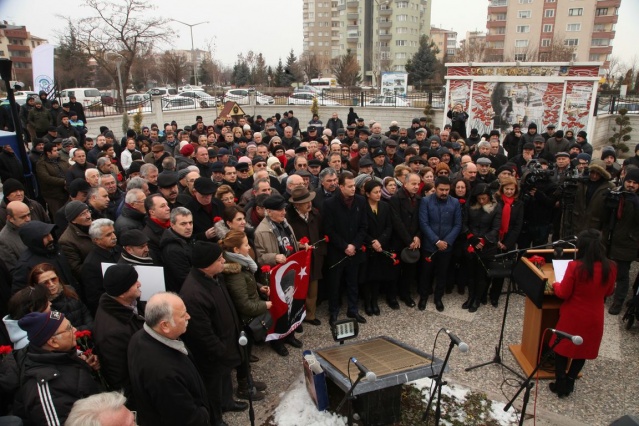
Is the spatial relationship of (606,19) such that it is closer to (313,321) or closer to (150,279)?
(313,321)

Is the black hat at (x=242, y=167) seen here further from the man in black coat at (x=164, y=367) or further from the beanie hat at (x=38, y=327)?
the beanie hat at (x=38, y=327)

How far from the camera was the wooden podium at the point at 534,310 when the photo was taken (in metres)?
4.51

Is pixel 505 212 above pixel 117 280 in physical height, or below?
below

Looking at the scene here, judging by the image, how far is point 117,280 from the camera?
321 cm

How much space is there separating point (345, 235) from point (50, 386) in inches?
152

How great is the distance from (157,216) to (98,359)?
1753 mm

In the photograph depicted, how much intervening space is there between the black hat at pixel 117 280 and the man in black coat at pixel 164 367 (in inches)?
16.8

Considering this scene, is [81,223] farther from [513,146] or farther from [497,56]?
[497,56]

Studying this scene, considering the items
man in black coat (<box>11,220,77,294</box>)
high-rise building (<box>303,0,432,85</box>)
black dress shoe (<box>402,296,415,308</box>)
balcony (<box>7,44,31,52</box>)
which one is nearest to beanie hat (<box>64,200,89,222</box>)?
man in black coat (<box>11,220,77,294</box>)

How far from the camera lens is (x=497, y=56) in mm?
58156

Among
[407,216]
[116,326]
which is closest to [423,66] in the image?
[407,216]

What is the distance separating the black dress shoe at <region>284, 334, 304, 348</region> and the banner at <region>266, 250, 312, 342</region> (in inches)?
12.4

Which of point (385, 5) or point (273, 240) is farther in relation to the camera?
point (385, 5)

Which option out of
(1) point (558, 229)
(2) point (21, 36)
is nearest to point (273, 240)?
(1) point (558, 229)
